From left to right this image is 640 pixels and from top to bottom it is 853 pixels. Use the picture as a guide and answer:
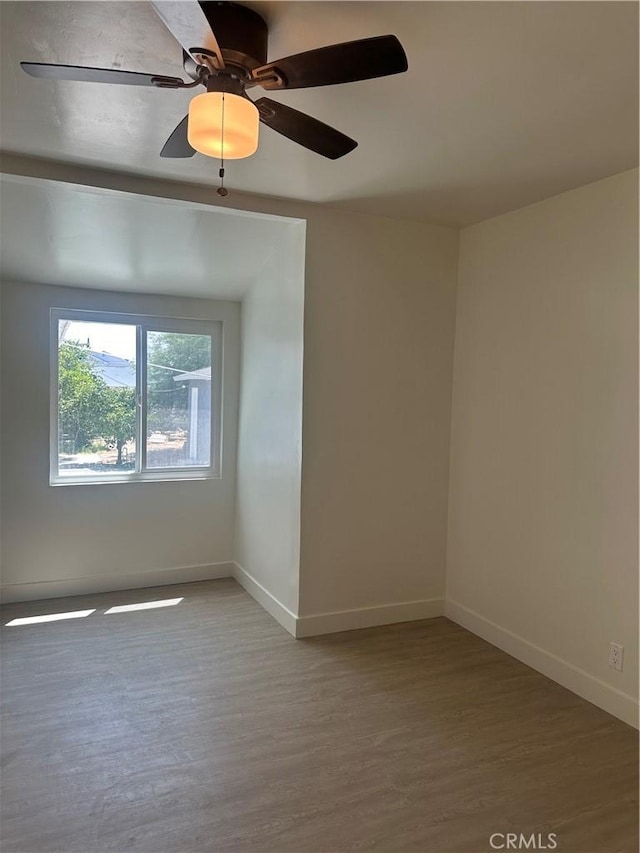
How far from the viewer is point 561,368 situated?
2984mm

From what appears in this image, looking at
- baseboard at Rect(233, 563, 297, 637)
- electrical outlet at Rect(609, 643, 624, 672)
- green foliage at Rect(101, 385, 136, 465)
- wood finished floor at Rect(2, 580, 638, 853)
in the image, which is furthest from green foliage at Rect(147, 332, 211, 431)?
electrical outlet at Rect(609, 643, 624, 672)

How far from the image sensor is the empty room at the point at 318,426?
1.84 meters

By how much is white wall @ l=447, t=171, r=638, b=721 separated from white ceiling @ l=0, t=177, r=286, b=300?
1.46 meters

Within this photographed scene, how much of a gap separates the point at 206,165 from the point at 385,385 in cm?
163

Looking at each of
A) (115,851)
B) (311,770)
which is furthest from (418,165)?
(115,851)

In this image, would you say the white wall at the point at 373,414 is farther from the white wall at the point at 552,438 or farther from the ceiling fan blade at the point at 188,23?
the ceiling fan blade at the point at 188,23

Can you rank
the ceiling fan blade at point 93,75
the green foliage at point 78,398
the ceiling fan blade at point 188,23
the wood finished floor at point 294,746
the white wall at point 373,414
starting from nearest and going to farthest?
the ceiling fan blade at point 188,23 → the ceiling fan blade at point 93,75 → the wood finished floor at point 294,746 → the white wall at point 373,414 → the green foliage at point 78,398

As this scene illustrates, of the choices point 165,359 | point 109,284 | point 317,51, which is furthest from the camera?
point 165,359

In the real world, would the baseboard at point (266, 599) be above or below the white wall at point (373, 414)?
below

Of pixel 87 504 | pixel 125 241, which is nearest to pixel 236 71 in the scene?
pixel 125 241

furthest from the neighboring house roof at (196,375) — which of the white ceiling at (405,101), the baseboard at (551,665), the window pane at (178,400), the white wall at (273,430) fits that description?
the baseboard at (551,665)

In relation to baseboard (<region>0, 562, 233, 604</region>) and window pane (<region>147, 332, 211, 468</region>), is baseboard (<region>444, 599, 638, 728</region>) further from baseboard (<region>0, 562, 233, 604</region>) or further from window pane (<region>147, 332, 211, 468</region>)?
window pane (<region>147, 332, 211, 468</region>)

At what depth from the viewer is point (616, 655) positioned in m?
2.67

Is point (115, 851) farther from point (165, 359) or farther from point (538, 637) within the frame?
point (165, 359)
